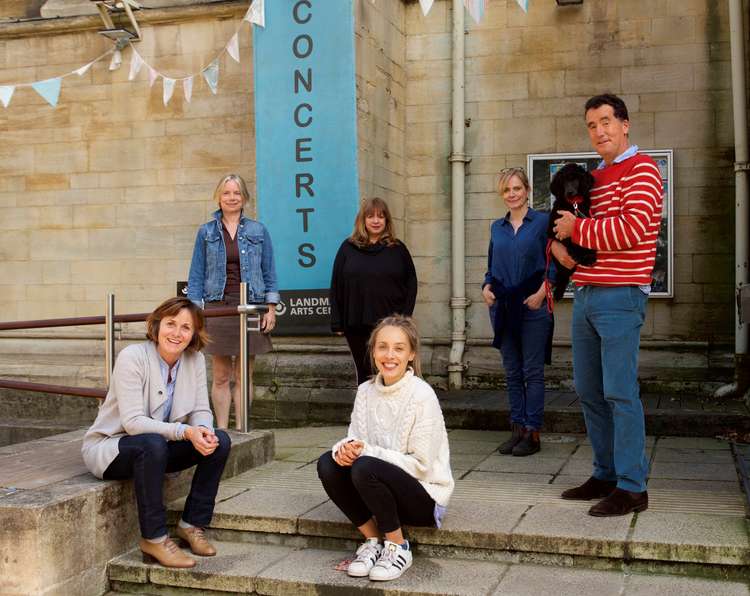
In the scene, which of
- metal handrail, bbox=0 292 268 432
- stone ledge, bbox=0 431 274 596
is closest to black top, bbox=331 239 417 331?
metal handrail, bbox=0 292 268 432

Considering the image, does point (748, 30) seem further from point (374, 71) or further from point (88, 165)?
point (88, 165)

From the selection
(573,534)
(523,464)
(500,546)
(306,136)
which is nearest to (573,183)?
(573,534)

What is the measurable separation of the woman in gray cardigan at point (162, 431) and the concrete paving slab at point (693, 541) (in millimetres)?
1976

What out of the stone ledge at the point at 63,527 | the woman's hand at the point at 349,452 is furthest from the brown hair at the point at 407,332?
the stone ledge at the point at 63,527

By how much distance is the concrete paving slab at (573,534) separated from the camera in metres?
3.93

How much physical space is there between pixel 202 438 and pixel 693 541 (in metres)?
2.21

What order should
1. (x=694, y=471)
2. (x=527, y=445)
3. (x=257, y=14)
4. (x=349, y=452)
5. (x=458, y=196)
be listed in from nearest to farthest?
(x=349, y=452) < (x=694, y=471) < (x=527, y=445) < (x=257, y=14) < (x=458, y=196)

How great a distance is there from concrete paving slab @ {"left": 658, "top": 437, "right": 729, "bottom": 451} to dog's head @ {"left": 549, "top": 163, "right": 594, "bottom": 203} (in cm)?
262

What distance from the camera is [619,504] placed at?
428cm

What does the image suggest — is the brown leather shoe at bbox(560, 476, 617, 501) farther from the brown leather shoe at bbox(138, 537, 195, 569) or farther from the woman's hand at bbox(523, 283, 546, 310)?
the brown leather shoe at bbox(138, 537, 195, 569)

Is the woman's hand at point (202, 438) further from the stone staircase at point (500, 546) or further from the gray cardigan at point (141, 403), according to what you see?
the stone staircase at point (500, 546)

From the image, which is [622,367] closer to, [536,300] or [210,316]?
[536,300]

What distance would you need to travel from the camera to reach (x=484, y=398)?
26.2 feet

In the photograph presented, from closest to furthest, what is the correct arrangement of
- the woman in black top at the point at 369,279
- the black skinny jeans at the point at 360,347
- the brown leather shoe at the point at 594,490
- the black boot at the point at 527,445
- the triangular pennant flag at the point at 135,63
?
the brown leather shoe at the point at 594,490 < the black boot at the point at 527,445 < the woman in black top at the point at 369,279 < the black skinny jeans at the point at 360,347 < the triangular pennant flag at the point at 135,63
